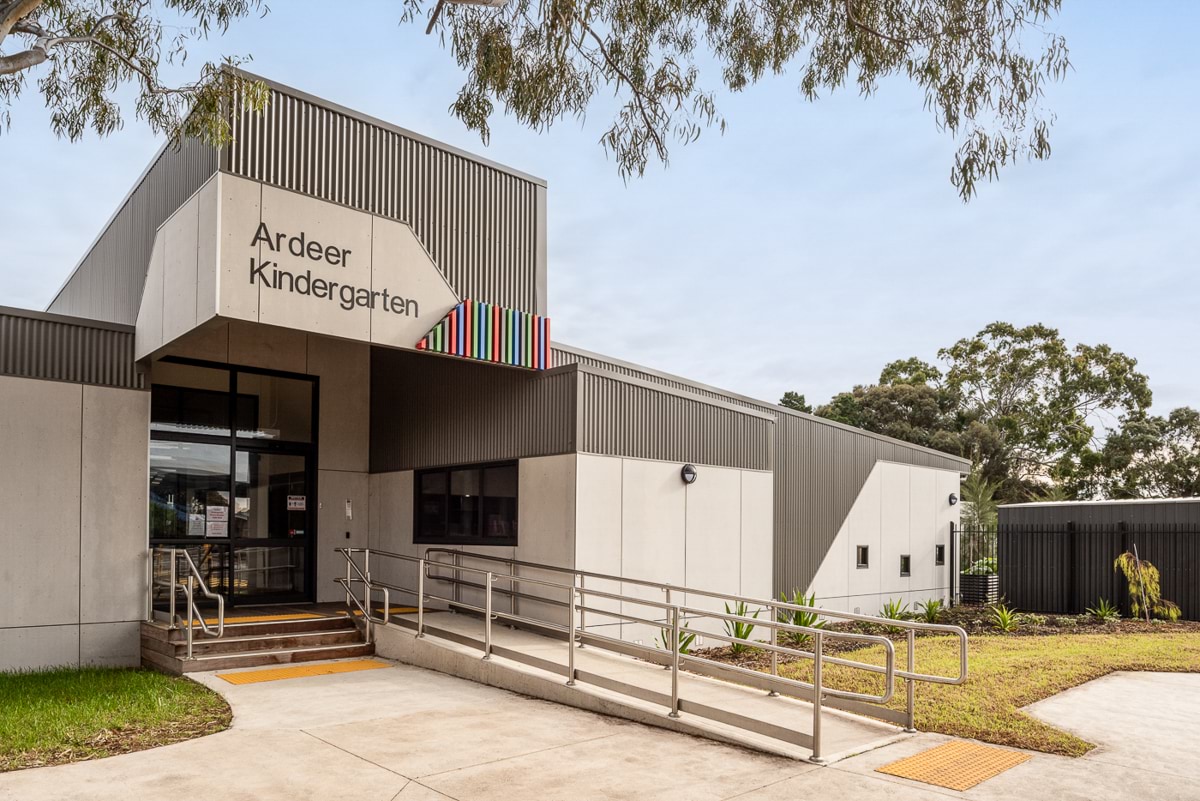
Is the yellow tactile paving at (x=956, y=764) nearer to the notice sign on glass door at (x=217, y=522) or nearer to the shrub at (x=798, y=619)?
the shrub at (x=798, y=619)

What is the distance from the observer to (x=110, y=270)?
45.8 ft

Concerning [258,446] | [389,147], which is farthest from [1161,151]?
[258,446]

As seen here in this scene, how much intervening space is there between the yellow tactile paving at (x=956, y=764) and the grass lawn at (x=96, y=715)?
505 centimetres

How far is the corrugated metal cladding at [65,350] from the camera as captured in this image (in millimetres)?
10078

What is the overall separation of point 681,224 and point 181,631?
25.2 m

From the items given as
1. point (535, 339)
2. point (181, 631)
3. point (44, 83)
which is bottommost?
point (181, 631)

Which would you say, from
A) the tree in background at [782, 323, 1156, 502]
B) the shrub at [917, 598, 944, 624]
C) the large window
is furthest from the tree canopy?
the tree in background at [782, 323, 1156, 502]

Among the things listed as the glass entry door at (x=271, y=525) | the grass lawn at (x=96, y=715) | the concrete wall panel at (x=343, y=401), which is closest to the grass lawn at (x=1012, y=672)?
the grass lawn at (x=96, y=715)

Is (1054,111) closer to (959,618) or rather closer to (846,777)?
(846,777)

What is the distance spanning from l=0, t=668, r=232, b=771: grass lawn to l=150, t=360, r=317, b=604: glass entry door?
9.65ft

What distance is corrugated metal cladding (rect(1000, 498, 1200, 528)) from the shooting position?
57.0 ft

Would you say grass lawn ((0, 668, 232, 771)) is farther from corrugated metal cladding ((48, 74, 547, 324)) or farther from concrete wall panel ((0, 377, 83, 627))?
corrugated metal cladding ((48, 74, 547, 324))

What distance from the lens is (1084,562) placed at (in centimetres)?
1841

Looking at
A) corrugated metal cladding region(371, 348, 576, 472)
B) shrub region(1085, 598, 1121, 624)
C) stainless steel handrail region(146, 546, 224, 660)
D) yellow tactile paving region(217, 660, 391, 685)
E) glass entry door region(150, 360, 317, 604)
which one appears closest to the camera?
yellow tactile paving region(217, 660, 391, 685)
